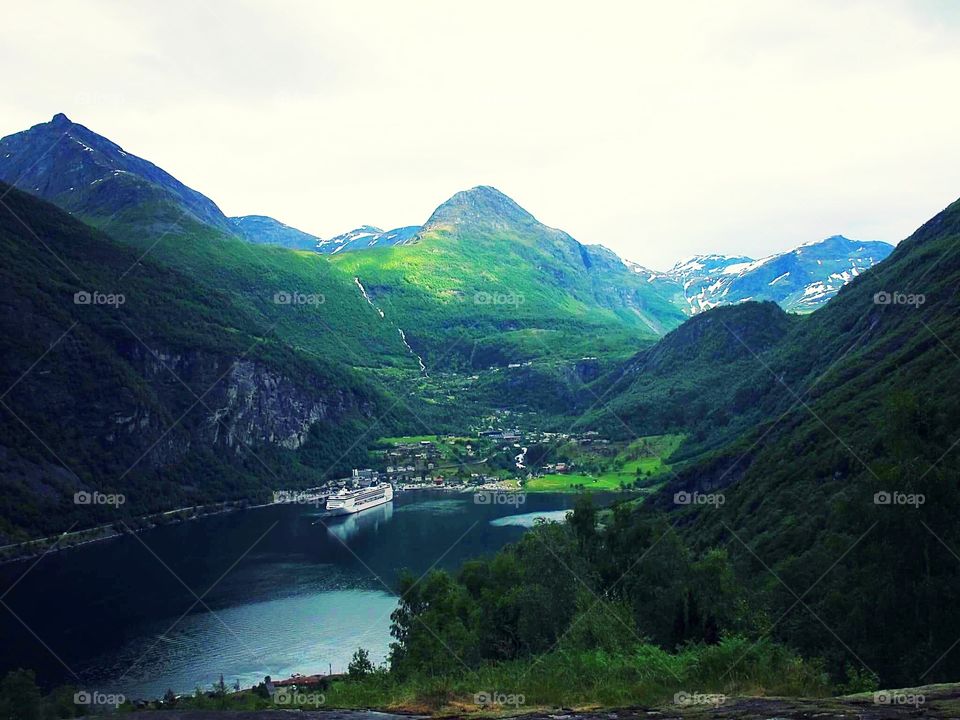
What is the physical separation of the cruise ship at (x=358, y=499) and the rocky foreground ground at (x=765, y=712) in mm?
124364

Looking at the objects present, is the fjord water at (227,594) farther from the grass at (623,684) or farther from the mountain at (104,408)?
the grass at (623,684)

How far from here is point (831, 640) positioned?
65.0ft

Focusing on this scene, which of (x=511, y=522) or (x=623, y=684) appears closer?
(x=623, y=684)

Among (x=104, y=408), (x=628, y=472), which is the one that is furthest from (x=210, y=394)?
(x=628, y=472)

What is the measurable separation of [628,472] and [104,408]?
341 feet

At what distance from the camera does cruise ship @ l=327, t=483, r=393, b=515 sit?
Answer: 435ft

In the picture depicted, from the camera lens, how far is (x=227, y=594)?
81875 mm

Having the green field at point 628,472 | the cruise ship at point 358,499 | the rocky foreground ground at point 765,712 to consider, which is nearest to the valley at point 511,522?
the green field at point 628,472

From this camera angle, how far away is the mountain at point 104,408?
13312 centimetres

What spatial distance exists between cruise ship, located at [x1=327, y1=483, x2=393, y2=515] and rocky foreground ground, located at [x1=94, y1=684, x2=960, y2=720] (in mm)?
124364

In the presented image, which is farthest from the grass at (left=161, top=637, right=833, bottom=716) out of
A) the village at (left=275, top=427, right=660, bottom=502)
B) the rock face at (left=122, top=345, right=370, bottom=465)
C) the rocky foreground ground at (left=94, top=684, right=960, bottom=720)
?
the rock face at (left=122, top=345, right=370, bottom=465)

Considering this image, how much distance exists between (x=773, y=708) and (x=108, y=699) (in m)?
50.2

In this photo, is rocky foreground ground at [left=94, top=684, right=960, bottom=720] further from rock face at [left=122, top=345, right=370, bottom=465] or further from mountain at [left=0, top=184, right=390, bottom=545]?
rock face at [left=122, top=345, right=370, bottom=465]

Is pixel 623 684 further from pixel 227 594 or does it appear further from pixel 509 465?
pixel 509 465
